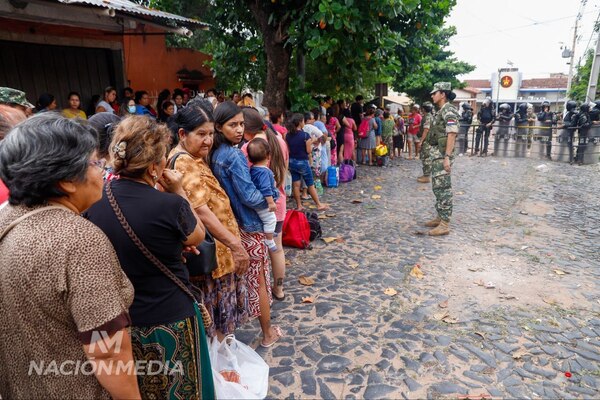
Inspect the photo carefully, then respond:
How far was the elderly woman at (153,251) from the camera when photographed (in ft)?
5.57

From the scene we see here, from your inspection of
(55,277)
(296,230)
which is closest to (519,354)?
(296,230)

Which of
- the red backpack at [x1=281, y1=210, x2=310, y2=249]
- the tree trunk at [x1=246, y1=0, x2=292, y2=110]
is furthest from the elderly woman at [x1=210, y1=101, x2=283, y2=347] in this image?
the tree trunk at [x1=246, y1=0, x2=292, y2=110]

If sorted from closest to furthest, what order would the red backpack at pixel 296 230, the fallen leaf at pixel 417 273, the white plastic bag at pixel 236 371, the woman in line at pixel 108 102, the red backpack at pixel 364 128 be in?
the white plastic bag at pixel 236 371 → the fallen leaf at pixel 417 273 → the red backpack at pixel 296 230 → the woman in line at pixel 108 102 → the red backpack at pixel 364 128

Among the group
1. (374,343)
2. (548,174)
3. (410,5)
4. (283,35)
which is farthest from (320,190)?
(548,174)

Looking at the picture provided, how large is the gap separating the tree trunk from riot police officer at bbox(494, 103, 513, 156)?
9.21 metres

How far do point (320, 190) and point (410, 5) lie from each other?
3.73 meters

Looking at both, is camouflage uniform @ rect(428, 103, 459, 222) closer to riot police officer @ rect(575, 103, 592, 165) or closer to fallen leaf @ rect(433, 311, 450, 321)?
fallen leaf @ rect(433, 311, 450, 321)

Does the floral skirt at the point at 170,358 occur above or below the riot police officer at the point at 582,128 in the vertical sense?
below

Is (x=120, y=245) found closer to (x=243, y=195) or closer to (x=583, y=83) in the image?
(x=243, y=195)

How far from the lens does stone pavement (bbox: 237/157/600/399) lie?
9.54 feet

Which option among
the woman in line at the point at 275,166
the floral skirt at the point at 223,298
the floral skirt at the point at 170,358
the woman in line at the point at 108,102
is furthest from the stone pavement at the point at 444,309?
the woman in line at the point at 108,102

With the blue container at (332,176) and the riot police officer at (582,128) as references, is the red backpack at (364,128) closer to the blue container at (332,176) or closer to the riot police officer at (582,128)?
the blue container at (332,176)

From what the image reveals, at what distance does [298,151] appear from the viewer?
6613 mm

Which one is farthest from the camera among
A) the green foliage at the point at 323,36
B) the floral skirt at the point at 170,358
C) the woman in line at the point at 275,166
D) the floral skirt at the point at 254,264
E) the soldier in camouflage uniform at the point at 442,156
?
the green foliage at the point at 323,36
